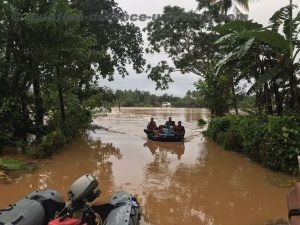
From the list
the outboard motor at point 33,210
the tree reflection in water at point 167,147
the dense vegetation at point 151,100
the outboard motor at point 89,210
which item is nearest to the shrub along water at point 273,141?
the tree reflection in water at point 167,147

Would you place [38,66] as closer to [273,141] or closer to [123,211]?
[273,141]

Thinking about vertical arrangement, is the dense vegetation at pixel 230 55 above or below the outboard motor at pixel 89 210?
above

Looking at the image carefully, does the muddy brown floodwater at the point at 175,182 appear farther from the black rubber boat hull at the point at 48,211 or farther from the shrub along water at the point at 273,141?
the black rubber boat hull at the point at 48,211

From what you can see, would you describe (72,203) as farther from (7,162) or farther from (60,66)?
(60,66)

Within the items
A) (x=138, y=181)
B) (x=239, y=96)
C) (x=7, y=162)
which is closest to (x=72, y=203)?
(x=138, y=181)

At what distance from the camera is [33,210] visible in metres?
5.64

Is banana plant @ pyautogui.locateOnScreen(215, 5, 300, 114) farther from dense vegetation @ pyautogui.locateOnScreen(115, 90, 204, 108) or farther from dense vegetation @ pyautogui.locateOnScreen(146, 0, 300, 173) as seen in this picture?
dense vegetation @ pyautogui.locateOnScreen(115, 90, 204, 108)

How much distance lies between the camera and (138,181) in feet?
34.0

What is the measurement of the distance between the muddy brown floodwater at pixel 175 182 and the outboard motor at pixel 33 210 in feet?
5.75

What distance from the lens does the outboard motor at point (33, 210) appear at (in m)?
5.17

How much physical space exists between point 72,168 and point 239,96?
49.1 feet

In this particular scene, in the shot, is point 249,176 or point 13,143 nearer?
point 249,176

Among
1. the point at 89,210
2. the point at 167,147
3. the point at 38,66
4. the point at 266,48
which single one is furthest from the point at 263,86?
the point at 89,210

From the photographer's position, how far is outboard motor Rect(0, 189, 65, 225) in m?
5.17
